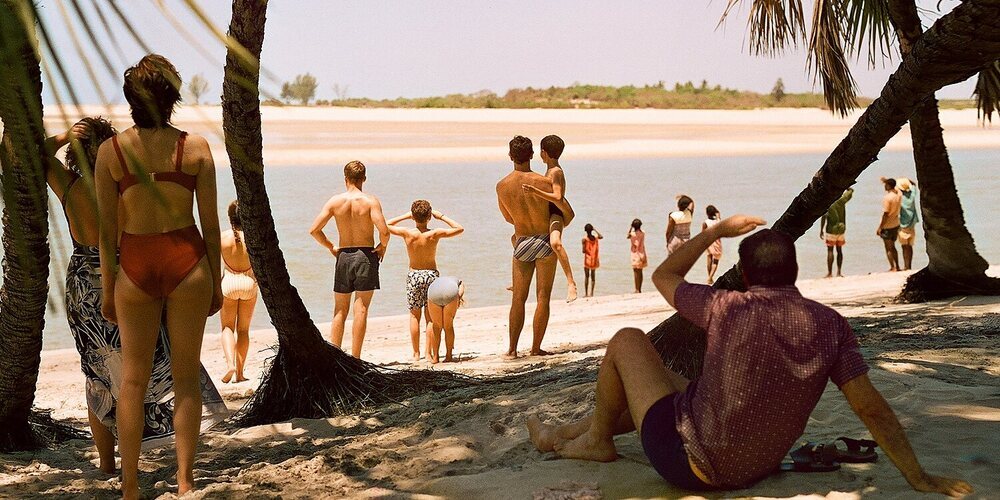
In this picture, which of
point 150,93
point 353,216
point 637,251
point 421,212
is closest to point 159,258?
point 150,93

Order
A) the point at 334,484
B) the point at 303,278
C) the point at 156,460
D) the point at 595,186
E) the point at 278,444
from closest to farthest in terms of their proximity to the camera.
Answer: the point at 334,484
the point at 156,460
the point at 278,444
the point at 303,278
the point at 595,186

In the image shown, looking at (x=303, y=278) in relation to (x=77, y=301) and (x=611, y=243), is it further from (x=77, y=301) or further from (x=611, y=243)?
(x=77, y=301)

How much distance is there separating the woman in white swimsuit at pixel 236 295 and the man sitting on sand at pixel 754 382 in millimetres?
4884

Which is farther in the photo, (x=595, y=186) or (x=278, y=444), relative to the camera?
(x=595, y=186)

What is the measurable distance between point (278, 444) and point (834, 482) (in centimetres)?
293

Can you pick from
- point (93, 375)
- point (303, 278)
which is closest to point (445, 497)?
point (93, 375)

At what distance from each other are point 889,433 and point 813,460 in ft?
1.62

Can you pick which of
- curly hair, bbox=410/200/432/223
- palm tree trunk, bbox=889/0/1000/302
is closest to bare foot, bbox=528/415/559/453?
curly hair, bbox=410/200/432/223

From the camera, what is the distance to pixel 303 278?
602 inches

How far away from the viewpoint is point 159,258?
12.2 ft

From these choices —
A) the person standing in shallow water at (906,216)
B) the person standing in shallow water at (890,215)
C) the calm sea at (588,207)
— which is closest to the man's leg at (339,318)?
the calm sea at (588,207)

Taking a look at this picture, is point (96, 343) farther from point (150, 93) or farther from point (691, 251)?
point (691, 251)

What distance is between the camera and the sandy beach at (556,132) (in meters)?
43.1

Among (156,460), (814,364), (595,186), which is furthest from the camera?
(595,186)
